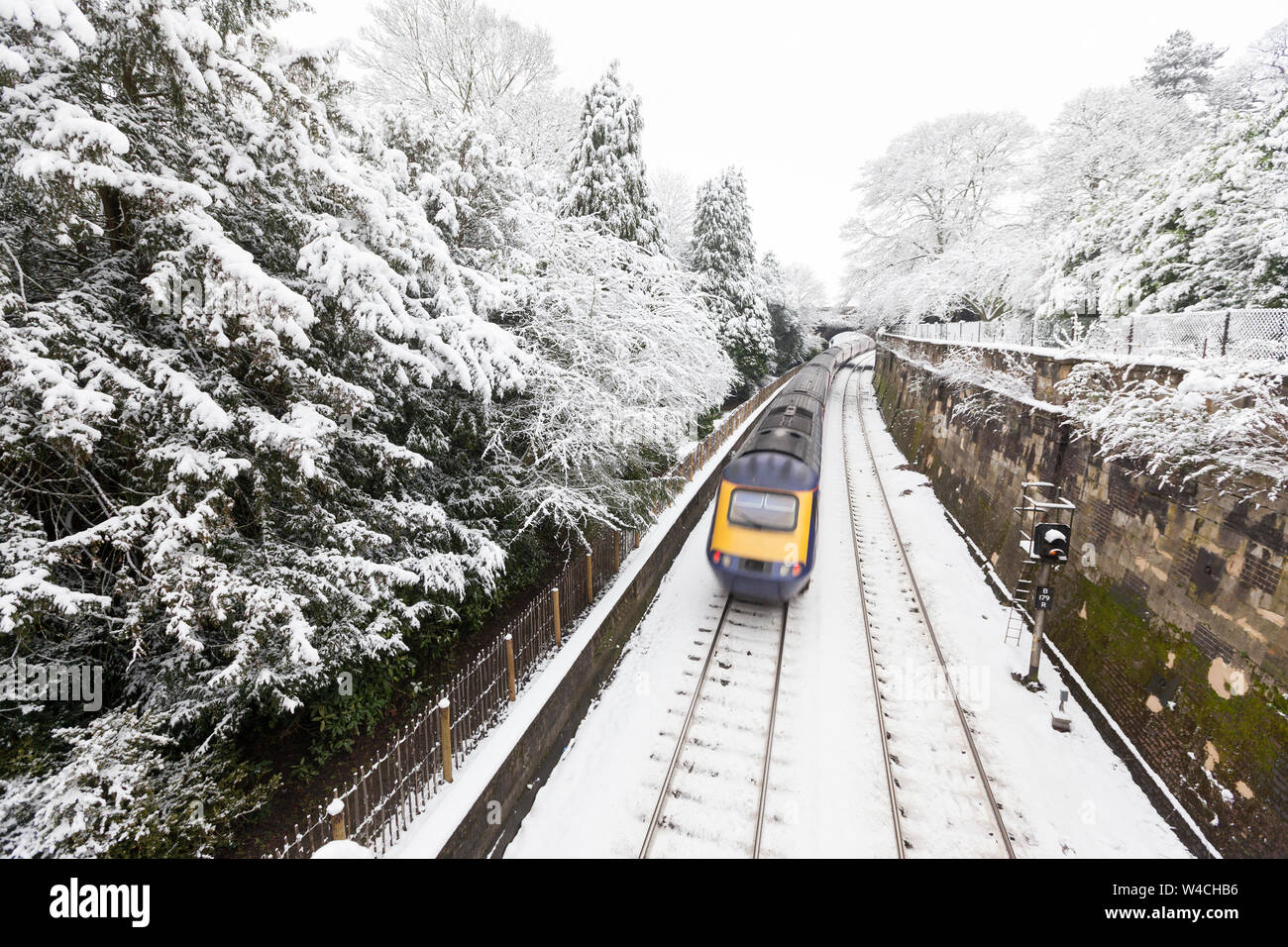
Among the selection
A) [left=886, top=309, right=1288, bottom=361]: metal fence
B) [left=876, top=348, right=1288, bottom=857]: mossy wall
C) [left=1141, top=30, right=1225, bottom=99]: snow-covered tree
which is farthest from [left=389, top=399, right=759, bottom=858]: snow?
[left=1141, top=30, right=1225, bottom=99]: snow-covered tree

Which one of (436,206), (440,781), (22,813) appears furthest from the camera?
(436,206)

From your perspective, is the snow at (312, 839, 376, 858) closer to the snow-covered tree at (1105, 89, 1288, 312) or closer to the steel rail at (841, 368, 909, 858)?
the steel rail at (841, 368, 909, 858)

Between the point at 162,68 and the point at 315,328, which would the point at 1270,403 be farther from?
the point at 162,68

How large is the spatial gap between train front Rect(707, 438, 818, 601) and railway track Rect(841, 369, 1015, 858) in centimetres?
182

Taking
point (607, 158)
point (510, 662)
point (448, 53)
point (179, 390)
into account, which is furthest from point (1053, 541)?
point (448, 53)

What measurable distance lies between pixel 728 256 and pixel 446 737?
964 inches

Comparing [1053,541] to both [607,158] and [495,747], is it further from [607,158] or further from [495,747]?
[607,158]

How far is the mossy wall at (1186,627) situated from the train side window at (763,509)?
14.4 feet

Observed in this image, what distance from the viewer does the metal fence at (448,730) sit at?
13.1ft

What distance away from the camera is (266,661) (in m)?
4.39

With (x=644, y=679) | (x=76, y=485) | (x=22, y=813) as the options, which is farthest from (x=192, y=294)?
(x=644, y=679)

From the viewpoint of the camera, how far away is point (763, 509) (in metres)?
8.62
